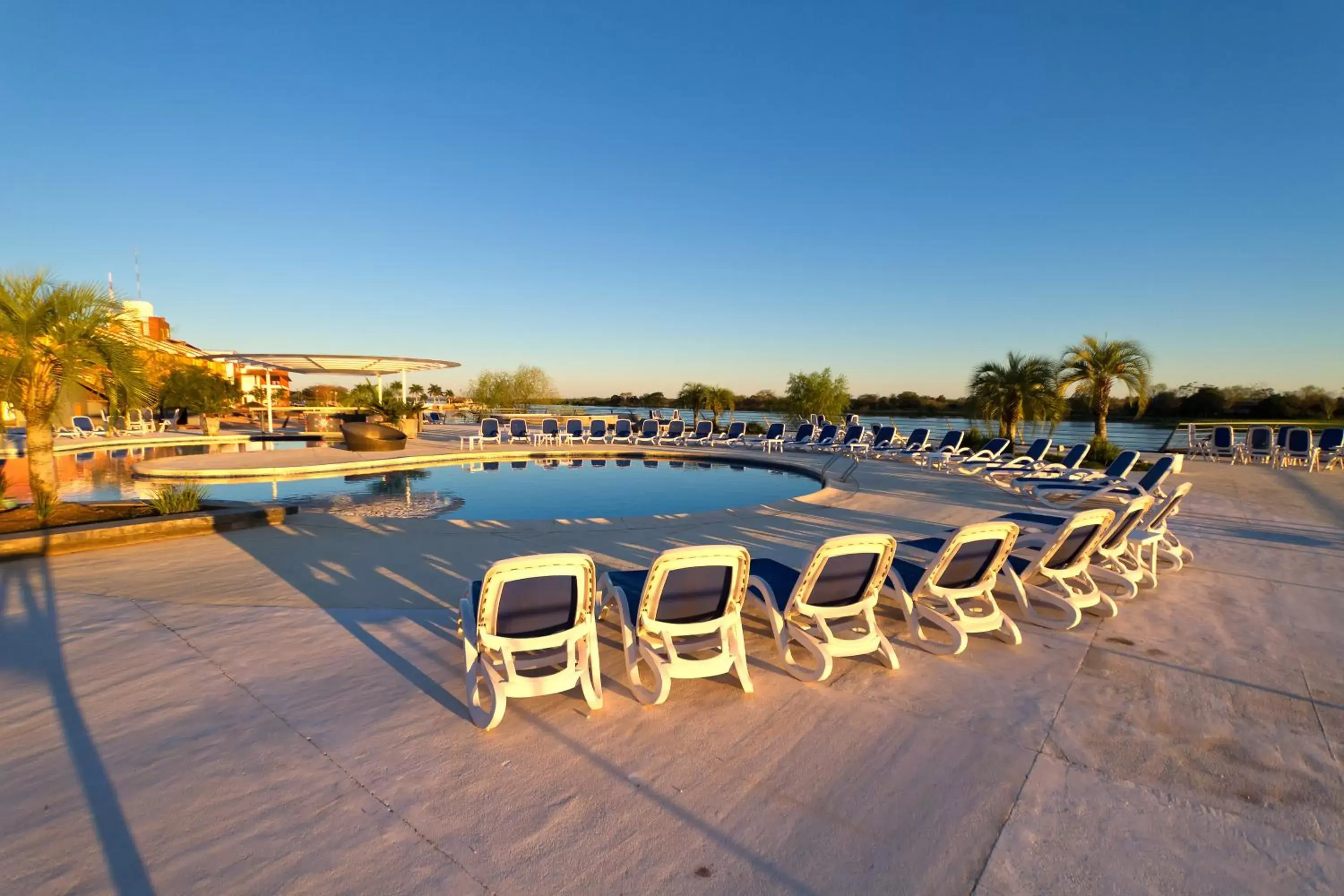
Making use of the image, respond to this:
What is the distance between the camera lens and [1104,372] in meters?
16.5

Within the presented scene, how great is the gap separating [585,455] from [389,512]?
9113 mm

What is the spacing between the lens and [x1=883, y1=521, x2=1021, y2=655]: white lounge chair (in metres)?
3.63

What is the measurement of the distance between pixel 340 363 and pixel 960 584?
20.3 metres

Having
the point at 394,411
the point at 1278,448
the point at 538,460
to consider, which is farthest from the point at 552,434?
the point at 1278,448

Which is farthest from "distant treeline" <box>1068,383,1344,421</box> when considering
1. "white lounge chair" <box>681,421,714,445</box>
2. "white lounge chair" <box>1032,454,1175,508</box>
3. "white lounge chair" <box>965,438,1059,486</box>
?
"white lounge chair" <box>1032,454,1175,508</box>

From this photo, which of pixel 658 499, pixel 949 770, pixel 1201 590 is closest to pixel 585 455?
pixel 658 499

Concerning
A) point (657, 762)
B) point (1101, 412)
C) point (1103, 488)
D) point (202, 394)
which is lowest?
point (657, 762)

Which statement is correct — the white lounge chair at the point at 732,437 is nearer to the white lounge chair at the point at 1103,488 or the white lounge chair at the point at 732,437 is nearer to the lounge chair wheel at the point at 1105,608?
the white lounge chair at the point at 1103,488

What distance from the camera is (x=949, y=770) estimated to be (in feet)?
8.15

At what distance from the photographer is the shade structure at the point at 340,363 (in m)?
17.9

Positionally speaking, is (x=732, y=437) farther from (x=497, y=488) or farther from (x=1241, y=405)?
(x=1241, y=405)

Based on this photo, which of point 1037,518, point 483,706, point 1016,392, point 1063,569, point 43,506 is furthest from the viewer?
point 1016,392

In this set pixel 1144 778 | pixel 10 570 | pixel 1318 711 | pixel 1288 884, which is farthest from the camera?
pixel 10 570

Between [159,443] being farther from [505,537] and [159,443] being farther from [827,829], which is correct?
[827,829]
